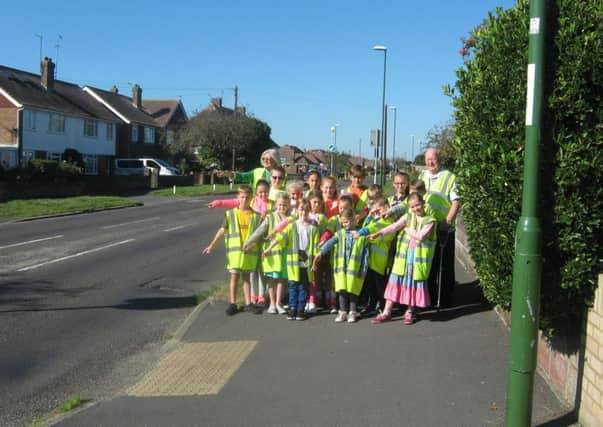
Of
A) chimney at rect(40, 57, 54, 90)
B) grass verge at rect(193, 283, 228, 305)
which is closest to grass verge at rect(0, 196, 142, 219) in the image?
grass verge at rect(193, 283, 228, 305)

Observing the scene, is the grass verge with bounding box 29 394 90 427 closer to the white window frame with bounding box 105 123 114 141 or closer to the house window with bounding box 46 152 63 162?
the house window with bounding box 46 152 63 162

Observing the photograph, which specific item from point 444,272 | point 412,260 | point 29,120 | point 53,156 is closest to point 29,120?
point 29,120

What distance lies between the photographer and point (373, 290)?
7.73 metres

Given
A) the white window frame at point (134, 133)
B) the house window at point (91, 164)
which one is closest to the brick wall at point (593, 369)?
the house window at point (91, 164)

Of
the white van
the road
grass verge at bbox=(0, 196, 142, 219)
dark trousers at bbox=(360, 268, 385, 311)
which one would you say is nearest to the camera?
the road

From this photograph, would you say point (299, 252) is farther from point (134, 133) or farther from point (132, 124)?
point (134, 133)

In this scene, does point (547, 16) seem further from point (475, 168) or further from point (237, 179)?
point (237, 179)

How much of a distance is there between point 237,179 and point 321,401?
4.24 metres

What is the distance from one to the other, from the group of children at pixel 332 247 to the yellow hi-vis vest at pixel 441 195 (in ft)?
0.74

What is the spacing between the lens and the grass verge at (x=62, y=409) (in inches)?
192

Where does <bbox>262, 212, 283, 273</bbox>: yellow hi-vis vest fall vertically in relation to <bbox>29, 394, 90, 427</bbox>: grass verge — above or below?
above

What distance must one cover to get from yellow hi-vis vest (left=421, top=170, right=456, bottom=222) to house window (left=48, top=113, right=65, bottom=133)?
4354cm

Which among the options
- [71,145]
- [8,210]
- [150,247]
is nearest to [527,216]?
[150,247]

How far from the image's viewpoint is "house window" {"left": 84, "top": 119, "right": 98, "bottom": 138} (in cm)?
5160
